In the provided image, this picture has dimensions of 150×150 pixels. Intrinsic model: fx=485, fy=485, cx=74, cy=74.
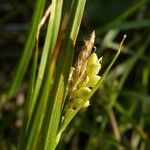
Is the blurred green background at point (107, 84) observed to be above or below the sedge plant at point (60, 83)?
above

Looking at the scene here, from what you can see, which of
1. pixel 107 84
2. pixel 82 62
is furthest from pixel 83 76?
pixel 107 84

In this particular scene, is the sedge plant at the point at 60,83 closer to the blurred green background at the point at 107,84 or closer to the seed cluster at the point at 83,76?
the seed cluster at the point at 83,76

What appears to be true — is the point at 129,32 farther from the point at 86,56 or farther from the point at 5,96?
the point at 86,56

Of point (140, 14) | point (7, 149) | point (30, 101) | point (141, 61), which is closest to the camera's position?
point (30, 101)

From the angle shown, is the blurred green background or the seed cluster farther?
the blurred green background

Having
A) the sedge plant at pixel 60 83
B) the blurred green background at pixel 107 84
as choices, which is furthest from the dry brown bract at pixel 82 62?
the blurred green background at pixel 107 84

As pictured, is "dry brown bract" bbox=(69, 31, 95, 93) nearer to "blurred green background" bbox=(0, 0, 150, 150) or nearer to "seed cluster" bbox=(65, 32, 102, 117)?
"seed cluster" bbox=(65, 32, 102, 117)

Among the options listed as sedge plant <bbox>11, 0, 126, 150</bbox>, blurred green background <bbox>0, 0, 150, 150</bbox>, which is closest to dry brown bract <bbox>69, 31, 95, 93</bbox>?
sedge plant <bbox>11, 0, 126, 150</bbox>

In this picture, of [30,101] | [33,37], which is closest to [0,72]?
[33,37]
